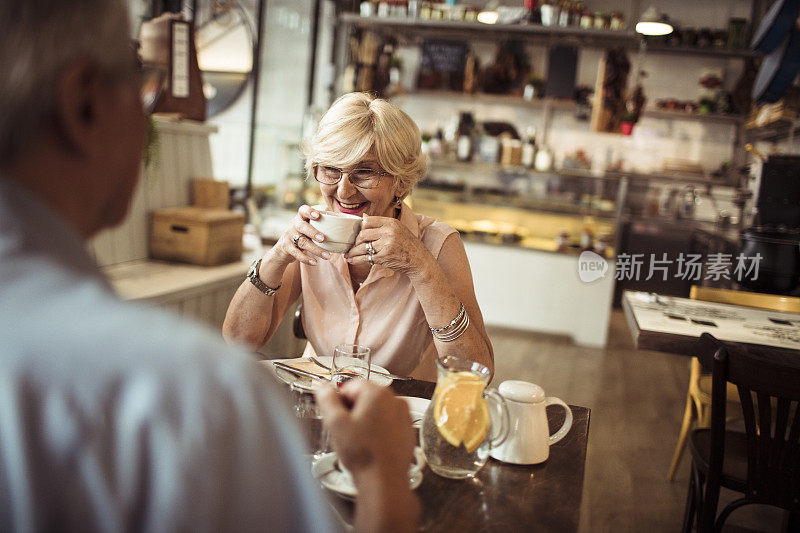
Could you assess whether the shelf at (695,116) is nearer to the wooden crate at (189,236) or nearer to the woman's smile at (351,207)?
the wooden crate at (189,236)

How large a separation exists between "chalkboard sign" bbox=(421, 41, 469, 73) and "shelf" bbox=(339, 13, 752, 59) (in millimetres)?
114

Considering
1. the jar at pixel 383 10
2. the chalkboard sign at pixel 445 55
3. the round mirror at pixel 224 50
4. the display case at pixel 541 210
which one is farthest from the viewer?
the chalkboard sign at pixel 445 55

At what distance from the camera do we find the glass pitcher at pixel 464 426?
40.8 inches

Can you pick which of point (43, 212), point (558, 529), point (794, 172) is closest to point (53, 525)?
point (43, 212)

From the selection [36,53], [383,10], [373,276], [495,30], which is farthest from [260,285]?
[383,10]

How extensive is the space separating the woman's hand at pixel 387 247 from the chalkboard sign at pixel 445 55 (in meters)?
6.02

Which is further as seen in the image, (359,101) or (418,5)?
(418,5)

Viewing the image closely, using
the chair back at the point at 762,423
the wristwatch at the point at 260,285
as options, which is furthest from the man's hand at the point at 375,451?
the chair back at the point at 762,423

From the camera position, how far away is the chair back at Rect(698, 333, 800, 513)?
1.75m

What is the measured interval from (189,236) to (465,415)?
87.2 inches

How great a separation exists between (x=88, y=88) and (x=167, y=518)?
30 cm

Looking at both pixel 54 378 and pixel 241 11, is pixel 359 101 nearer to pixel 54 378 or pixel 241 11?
pixel 54 378

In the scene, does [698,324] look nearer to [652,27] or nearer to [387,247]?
[387,247]

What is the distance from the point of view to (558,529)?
36.5 inches
